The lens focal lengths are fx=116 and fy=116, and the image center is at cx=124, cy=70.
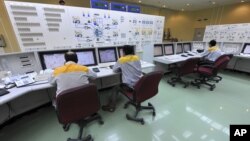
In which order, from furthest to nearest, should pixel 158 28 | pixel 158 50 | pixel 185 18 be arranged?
1. pixel 185 18
2. pixel 158 28
3. pixel 158 50

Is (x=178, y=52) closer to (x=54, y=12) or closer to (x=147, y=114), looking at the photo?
(x=147, y=114)

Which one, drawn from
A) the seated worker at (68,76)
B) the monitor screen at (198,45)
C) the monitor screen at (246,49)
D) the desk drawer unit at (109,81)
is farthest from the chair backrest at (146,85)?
the monitor screen at (246,49)

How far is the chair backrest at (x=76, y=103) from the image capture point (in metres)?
1.05

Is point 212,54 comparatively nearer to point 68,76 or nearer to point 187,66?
point 187,66

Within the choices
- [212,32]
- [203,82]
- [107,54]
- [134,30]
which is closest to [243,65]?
[212,32]

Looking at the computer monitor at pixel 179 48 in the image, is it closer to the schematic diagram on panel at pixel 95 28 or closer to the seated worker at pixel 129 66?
the schematic diagram on panel at pixel 95 28

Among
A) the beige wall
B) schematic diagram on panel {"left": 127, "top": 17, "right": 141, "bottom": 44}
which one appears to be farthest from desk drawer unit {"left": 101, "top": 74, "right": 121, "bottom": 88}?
the beige wall

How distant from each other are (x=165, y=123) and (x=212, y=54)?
2.57 meters

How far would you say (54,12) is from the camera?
238cm

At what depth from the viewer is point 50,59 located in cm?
181

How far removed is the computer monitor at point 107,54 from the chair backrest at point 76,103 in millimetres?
1082

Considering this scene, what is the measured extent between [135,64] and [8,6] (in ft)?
8.06

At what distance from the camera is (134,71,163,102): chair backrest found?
1448 mm

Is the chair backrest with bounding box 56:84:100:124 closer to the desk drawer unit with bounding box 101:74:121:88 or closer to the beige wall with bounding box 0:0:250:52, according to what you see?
the desk drawer unit with bounding box 101:74:121:88
